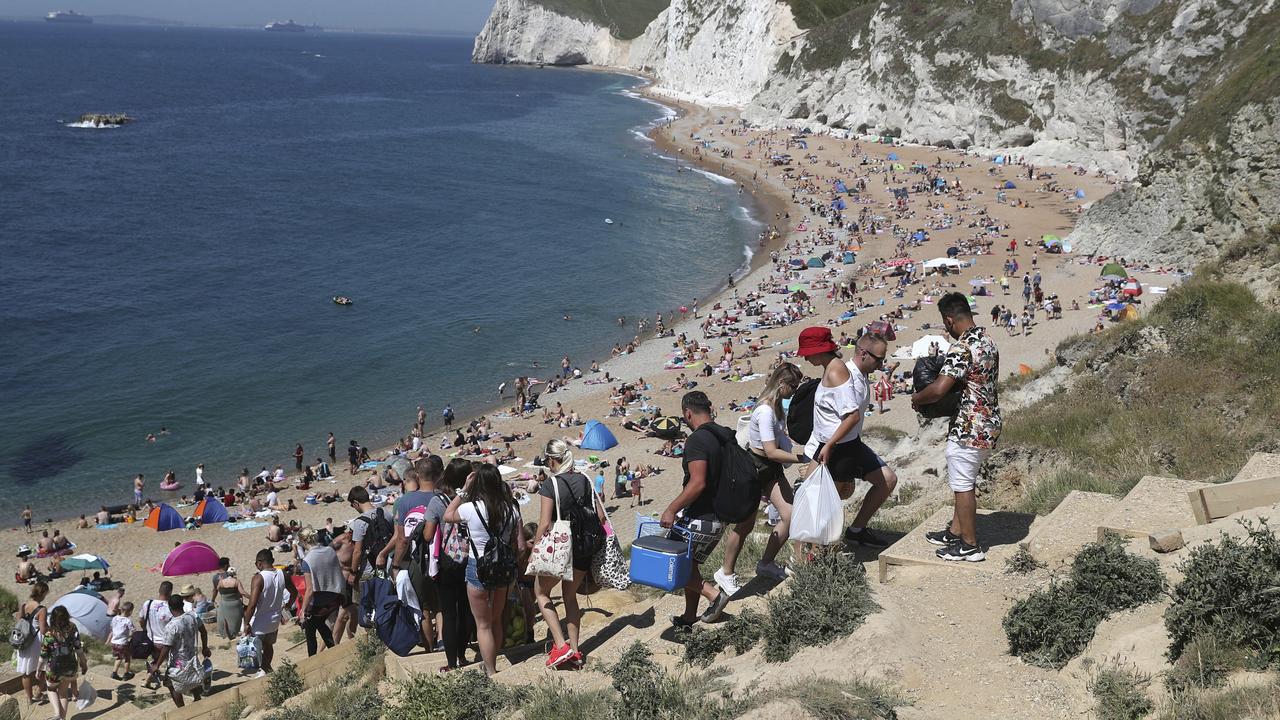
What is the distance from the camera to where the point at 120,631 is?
11172 millimetres

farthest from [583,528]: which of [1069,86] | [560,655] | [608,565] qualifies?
[1069,86]

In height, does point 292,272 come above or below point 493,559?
below

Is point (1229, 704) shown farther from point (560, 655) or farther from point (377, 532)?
point (377, 532)

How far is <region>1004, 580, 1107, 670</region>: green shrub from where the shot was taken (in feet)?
18.7

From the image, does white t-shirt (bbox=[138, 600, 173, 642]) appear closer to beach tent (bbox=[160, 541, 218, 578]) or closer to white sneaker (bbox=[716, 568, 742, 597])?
white sneaker (bbox=[716, 568, 742, 597])

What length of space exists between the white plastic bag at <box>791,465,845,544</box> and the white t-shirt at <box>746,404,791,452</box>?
1.15 ft

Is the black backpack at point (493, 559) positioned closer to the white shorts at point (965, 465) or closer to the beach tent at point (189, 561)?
the white shorts at point (965, 465)

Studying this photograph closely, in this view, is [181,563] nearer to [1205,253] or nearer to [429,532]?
[429,532]

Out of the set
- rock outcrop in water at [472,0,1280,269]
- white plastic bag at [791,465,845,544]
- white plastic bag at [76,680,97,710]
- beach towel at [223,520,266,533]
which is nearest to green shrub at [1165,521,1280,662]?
white plastic bag at [791,465,845,544]

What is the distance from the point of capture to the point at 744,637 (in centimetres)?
673

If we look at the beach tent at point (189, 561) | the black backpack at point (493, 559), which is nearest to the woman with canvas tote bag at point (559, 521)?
the black backpack at point (493, 559)

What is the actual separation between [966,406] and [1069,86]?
2436 inches

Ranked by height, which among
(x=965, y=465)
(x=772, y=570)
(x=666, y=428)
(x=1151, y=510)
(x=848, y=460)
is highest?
(x=965, y=465)

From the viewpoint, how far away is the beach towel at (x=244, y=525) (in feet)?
77.8
